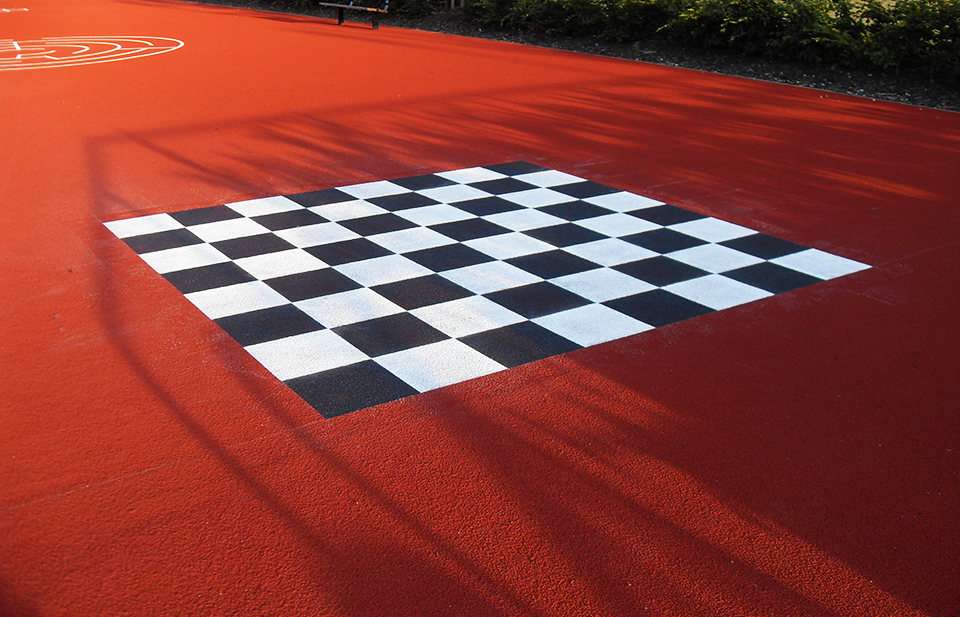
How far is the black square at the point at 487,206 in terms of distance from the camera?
4.58 meters

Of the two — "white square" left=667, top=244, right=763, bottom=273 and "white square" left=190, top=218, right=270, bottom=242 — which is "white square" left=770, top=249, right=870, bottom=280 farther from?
"white square" left=190, top=218, right=270, bottom=242

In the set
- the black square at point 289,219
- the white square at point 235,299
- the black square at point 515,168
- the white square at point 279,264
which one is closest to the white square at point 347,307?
the white square at point 235,299

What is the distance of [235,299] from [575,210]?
→ 2.05 m

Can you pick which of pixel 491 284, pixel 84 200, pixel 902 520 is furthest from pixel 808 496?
pixel 84 200

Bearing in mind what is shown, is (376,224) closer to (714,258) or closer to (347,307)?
(347,307)

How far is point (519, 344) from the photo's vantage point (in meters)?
3.11

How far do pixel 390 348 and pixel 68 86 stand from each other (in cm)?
637

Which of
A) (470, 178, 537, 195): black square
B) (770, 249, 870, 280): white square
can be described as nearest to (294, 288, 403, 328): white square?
(470, 178, 537, 195): black square

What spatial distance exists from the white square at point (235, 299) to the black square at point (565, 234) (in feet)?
4.67

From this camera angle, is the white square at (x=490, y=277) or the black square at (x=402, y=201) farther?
the black square at (x=402, y=201)

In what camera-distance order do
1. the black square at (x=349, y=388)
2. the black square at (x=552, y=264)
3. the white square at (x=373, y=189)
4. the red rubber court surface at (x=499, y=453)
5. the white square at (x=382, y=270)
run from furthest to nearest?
the white square at (x=373, y=189), the black square at (x=552, y=264), the white square at (x=382, y=270), the black square at (x=349, y=388), the red rubber court surface at (x=499, y=453)

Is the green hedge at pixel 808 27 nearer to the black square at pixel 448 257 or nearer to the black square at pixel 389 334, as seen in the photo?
the black square at pixel 448 257

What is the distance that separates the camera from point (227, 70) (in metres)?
8.77

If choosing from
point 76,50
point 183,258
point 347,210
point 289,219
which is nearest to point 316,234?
point 289,219
